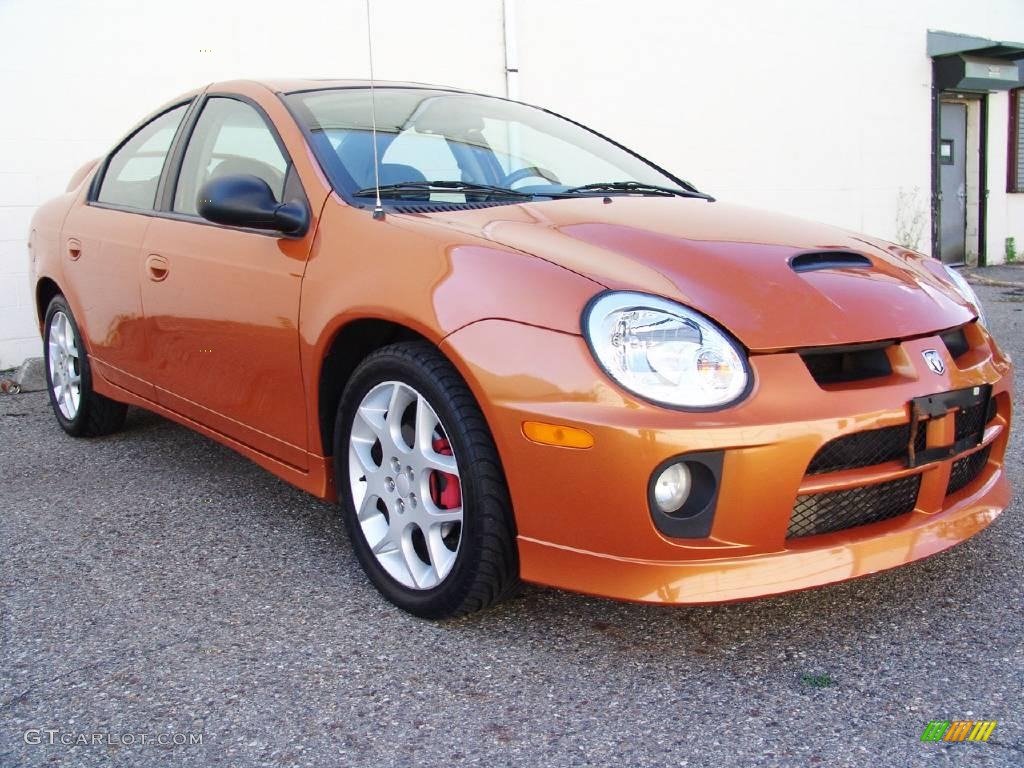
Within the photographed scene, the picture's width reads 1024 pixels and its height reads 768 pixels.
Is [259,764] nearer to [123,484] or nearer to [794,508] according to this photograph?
[794,508]

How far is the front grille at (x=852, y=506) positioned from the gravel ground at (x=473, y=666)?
304mm

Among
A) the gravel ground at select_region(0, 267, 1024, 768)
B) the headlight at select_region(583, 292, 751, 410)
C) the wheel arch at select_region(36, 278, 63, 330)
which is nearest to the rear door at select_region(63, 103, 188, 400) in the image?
the wheel arch at select_region(36, 278, 63, 330)

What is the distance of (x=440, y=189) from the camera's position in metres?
2.88

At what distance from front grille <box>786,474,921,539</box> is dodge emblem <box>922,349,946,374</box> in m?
0.24

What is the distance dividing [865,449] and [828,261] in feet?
1.91

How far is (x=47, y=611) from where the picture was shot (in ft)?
8.66

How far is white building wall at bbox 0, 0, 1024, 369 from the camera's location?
231 inches

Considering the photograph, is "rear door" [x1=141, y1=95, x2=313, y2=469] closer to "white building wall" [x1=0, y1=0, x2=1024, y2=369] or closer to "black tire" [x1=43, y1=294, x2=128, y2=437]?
"black tire" [x1=43, y1=294, x2=128, y2=437]

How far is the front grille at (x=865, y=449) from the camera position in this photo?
2.12 m

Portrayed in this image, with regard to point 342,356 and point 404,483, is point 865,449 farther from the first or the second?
point 342,356

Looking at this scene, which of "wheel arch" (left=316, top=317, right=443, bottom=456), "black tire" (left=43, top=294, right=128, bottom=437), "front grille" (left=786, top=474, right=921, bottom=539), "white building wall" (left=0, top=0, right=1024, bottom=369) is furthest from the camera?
"white building wall" (left=0, top=0, right=1024, bottom=369)

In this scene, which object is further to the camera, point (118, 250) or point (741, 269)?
point (118, 250)

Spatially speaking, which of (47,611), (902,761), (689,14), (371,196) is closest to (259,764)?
(47,611)

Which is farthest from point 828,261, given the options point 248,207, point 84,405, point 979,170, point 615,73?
point 979,170
